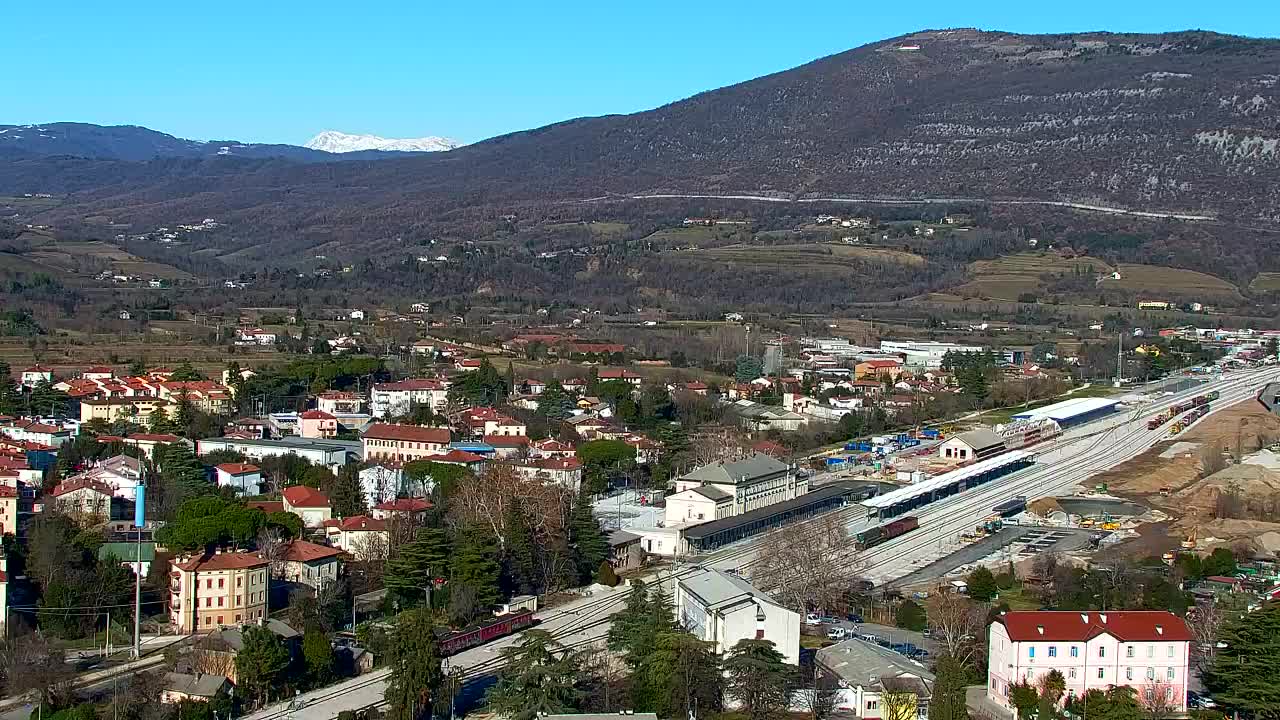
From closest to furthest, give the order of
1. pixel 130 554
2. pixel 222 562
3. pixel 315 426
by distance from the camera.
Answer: pixel 222 562 < pixel 130 554 < pixel 315 426

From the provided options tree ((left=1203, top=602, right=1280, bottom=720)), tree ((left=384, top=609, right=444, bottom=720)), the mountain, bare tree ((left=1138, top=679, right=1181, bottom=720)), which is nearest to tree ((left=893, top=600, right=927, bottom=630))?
bare tree ((left=1138, top=679, right=1181, bottom=720))

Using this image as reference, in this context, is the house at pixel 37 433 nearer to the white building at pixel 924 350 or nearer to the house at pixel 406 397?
the house at pixel 406 397

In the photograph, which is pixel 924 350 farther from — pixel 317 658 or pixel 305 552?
pixel 317 658

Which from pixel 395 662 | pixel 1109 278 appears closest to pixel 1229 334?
pixel 1109 278

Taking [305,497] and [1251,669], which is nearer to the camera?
[1251,669]

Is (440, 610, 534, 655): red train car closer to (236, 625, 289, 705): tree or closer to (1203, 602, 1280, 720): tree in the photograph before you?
(236, 625, 289, 705): tree

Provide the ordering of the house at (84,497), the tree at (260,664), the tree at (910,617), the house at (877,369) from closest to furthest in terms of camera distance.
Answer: the tree at (260,664)
the tree at (910,617)
the house at (84,497)
the house at (877,369)

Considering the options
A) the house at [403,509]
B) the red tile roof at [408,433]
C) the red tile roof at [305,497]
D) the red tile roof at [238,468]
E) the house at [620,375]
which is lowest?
the house at [403,509]

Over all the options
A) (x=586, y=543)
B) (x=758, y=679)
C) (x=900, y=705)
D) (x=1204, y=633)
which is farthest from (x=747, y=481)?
(x=900, y=705)

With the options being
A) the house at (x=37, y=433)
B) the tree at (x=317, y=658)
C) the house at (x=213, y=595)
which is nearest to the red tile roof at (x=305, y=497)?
the house at (x=213, y=595)
